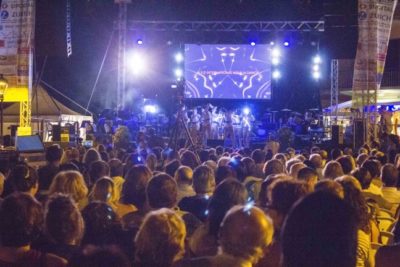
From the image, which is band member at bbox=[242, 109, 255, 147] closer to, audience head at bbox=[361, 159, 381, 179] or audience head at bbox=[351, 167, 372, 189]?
audience head at bbox=[361, 159, 381, 179]

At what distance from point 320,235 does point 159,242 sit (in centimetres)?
114

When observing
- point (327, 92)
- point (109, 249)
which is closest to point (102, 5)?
point (327, 92)

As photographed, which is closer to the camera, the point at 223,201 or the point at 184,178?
the point at 223,201

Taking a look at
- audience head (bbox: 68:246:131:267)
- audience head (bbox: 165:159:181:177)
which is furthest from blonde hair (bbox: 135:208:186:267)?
audience head (bbox: 165:159:181:177)

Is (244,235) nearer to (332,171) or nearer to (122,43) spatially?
(332,171)

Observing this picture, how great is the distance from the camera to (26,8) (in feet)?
45.8

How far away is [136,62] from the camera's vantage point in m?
24.1

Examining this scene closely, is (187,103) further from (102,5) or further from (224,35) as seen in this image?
(102,5)

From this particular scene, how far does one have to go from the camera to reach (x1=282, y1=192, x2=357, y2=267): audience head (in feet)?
5.85

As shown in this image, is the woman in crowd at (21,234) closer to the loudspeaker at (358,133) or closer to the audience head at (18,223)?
the audience head at (18,223)

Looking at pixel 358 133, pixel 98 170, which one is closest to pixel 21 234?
pixel 98 170

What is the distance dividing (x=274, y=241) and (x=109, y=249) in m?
1.39

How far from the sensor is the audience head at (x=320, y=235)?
5.85ft

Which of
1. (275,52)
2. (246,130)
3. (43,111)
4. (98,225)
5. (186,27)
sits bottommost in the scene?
(98,225)
